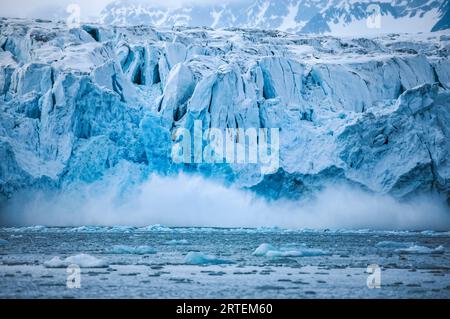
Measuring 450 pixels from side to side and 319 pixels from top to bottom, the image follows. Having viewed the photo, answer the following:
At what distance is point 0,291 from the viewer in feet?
36.4

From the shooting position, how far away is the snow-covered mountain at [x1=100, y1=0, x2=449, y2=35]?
2259cm

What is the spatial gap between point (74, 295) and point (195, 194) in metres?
15.3

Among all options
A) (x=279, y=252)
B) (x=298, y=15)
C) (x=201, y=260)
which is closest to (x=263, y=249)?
(x=279, y=252)

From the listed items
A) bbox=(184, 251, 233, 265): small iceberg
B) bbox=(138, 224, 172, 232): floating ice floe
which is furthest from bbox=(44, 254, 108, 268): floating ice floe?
bbox=(138, 224, 172, 232): floating ice floe

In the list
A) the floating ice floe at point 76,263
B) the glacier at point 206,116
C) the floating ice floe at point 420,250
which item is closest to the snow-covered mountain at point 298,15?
the glacier at point 206,116

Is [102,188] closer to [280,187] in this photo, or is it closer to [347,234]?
[280,187]

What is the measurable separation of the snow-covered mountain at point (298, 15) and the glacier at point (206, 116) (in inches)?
65.1

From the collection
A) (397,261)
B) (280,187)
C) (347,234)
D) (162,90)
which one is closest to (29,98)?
(162,90)

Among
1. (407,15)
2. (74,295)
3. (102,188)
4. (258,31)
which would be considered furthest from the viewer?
(258,31)

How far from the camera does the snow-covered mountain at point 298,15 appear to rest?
890 inches

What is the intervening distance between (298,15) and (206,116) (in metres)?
9.26

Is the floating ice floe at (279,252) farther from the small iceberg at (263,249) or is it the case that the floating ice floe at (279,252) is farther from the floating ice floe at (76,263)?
the floating ice floe at (76,263)

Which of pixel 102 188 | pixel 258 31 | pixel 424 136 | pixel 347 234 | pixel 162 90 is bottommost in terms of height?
pixel 347 234
